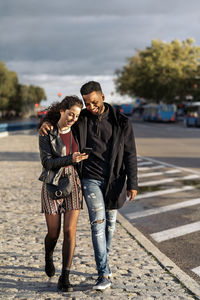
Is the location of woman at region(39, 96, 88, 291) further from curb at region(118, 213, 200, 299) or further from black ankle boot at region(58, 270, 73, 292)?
curb at region(118, 213, 200, 299)

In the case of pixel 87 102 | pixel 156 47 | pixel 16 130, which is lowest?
pixel 16 130

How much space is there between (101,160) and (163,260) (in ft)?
5.31

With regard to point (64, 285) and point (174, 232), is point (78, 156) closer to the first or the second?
point (64, 285)

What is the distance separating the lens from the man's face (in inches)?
161

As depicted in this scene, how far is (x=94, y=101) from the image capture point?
13.5 ft

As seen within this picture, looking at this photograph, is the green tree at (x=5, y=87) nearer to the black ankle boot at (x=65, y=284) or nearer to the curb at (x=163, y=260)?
the curb at (x=163, y=260)

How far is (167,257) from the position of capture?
17.6 ft

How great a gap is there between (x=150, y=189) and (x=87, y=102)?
6548mm

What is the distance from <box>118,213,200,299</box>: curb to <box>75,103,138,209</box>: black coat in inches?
38.4

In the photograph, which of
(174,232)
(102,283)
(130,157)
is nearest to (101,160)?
(130,157)

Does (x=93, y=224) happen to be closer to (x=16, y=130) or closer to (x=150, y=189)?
(x=150, y=189)

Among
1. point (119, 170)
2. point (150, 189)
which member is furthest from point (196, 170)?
point (119, 170)

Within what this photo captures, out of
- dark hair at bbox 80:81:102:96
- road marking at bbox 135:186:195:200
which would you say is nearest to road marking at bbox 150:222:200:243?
road marking at bbox 135:186:195:200

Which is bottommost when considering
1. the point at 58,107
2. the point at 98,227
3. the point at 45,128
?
the point at 98,227
